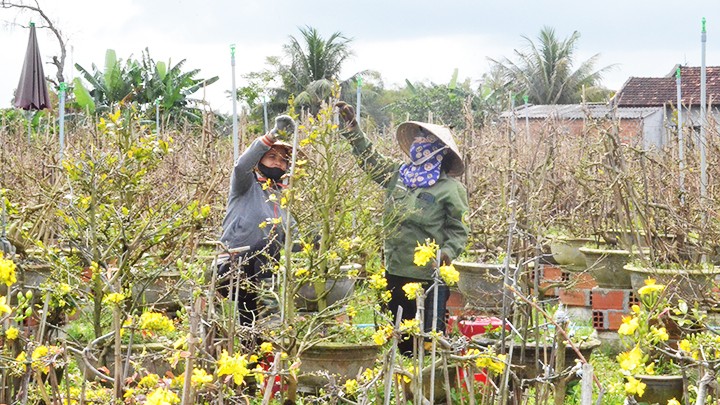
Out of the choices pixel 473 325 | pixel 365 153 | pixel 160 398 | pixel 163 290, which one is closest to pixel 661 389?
pixel 473 325

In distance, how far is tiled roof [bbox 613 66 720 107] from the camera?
3138cm

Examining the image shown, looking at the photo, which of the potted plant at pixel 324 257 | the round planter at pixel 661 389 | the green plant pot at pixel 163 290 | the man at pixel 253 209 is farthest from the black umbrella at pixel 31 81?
the round planter at pixel 661 389

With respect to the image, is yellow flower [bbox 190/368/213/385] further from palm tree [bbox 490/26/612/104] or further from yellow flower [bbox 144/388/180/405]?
palm tree [bbox 490/26/612/104]

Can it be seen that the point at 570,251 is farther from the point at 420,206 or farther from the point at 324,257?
the point at 324,257

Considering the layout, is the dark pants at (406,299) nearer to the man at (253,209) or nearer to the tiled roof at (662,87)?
the man at (253,209)

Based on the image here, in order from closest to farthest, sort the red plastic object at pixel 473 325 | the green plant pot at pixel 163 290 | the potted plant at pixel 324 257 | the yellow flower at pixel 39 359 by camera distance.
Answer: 1. the yellow flower at pixel 39 359
2. the green plant pot at pixel 163 290
3. the potted plant at pixel 324 257
4. the red plastic object at pixel 473 325

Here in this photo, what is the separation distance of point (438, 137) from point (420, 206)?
40 cm

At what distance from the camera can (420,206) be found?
6047mm

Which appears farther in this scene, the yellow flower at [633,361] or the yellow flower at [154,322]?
the yellow flower at [154,322]

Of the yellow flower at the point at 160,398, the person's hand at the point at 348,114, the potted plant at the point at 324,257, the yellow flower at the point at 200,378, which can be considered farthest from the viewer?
→ the person's hand at the point at 348,114

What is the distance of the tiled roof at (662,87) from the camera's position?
3138cm

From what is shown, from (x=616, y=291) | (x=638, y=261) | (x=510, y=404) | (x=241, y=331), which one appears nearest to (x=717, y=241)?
(x=638, y=261)

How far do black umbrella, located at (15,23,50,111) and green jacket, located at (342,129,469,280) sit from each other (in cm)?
582

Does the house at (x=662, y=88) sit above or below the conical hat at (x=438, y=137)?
above
